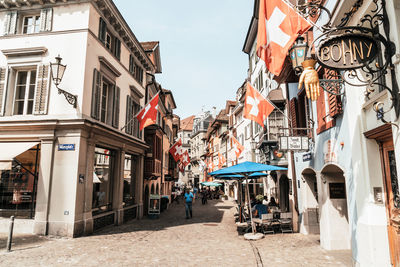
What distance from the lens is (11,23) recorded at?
12.2 m

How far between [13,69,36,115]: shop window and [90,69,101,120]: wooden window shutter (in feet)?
8.45

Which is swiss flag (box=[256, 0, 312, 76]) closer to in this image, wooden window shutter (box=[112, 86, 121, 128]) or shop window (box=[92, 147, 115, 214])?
shop window (box=[92, 147, 115, 214])

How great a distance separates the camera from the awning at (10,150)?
10.8 meters

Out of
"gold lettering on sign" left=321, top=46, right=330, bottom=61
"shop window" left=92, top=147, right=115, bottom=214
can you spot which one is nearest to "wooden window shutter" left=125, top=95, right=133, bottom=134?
"shop window" left=92, top=147, right=115, bottom=214

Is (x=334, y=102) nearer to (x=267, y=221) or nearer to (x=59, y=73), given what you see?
(x=267, y=221)

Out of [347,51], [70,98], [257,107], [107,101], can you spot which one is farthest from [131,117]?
[347,51]

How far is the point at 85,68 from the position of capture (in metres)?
11.5

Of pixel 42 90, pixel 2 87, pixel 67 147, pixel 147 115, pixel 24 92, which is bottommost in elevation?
pixel 67 147

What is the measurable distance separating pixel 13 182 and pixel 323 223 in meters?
12.3

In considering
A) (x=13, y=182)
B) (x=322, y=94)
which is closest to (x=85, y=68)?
(x=13, y=182)

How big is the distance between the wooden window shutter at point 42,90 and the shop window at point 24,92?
0.64 metres

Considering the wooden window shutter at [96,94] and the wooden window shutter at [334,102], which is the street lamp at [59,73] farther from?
the wooden window shutter at [334,102]

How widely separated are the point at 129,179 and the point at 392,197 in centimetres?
1480

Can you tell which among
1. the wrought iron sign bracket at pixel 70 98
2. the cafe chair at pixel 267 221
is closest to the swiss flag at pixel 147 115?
the wrought iron sign bracket at pixel 70 98
